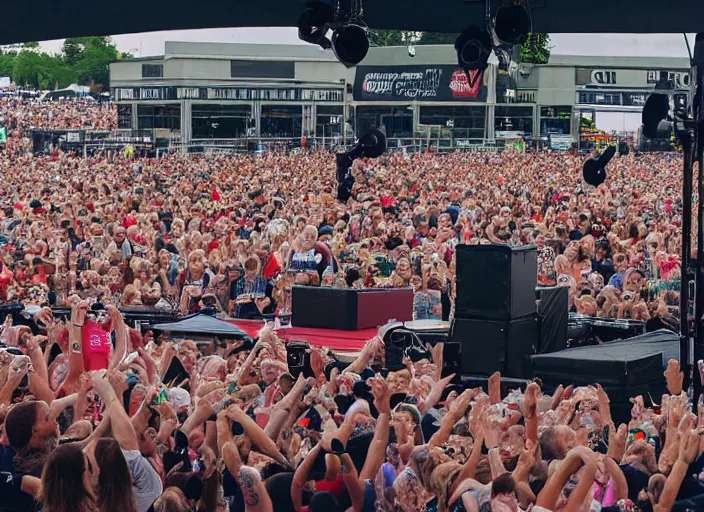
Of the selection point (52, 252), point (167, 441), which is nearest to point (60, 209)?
point (52, 252)

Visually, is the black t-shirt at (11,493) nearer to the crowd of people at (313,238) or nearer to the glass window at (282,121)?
the crowd of people at (313,238)

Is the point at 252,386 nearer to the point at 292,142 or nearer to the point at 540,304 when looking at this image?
the point at 540,304

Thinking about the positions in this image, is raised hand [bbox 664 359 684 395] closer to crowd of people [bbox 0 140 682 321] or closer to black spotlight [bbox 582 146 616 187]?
crowd of people [bbox 0 140 682 321]

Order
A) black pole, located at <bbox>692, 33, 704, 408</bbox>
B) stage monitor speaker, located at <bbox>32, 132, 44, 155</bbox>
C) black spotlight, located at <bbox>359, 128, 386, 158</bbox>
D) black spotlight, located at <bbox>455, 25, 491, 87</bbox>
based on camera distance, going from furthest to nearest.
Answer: stage monitor speaker, located at <bbox>32, 132, 44, 155</bbox>
black spotlight, located at <bbox>359, 128, 386, 158</bbox>
black spotlight, located at <bbox>455, 25, 491, 87</bbox>
black pole, located at <bbox>692, 33, 704, 408</bbox>

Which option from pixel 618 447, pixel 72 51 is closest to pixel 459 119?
pixel 72 51

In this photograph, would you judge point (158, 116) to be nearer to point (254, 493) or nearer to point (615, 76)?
point (615, 76)

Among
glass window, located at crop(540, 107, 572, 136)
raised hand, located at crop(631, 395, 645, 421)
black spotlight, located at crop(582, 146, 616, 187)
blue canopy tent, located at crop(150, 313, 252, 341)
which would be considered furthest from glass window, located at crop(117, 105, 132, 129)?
raised hand, located at crop(631, 395, 645, 421)

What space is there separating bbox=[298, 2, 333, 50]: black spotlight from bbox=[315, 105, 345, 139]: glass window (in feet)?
124

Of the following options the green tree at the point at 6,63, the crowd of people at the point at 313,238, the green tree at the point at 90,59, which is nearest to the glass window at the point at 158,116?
the crowd of people at the point at 313,238

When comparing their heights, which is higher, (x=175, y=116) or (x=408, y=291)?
(x=175, y=116)

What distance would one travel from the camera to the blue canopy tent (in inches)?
322

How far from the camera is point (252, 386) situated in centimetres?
593

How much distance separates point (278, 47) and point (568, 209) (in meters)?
31.3

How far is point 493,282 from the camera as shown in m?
7.25
